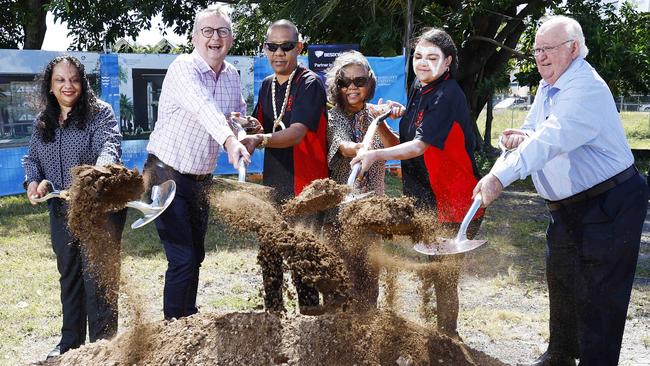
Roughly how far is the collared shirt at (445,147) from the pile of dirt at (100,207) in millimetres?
1522

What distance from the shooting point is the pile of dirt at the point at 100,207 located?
3.36 meters

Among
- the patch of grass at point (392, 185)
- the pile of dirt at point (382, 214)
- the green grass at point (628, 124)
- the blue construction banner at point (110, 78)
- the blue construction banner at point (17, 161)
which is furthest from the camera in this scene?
the green grass at point (628, 124)

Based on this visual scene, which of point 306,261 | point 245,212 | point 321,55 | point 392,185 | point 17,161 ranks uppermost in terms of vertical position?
point 321,55

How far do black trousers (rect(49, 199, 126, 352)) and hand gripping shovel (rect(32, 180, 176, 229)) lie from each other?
18 centimetres

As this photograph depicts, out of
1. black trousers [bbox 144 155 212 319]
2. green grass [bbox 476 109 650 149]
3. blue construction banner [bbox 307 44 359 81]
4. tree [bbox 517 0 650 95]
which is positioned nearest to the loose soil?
black trousers [bbox 144 155 212 319]

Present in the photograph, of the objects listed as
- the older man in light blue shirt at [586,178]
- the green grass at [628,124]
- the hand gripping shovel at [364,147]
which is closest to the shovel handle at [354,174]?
the hand gripping shovel at [364,147]

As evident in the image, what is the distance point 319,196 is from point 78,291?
4.75ft

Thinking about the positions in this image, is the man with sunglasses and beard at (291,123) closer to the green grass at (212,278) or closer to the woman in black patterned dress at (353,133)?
the woman in black patterned dress at (353,133)

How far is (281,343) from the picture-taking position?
10.9 ft

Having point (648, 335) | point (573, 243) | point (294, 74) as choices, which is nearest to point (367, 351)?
A: point (573, 243)

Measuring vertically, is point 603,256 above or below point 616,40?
below

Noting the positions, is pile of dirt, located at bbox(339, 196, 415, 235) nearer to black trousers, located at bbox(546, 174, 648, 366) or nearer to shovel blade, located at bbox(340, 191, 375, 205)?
shovel blade, located at bbox(340, 191, 375, 205)

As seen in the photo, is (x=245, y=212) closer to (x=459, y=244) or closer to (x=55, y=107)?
(x=459, y=244)

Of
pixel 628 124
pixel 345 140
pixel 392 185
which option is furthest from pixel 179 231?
pixel 628 124
